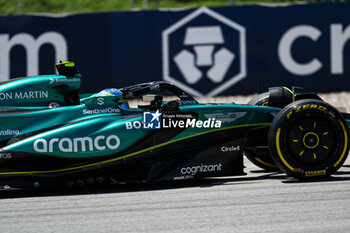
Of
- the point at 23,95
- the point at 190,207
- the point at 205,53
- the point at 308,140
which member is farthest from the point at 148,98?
the point at 205,53

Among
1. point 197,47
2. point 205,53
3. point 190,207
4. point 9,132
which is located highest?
point 197,47

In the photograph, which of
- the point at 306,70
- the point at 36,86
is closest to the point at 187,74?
the point at 306,70

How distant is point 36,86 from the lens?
6570 mm

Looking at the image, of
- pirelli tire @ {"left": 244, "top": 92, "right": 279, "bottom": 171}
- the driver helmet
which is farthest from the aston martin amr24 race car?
pirelli tire @ {"left": 244, "top": 92, "right": 279, "bottom": 171}

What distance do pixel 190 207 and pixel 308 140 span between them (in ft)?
5.70

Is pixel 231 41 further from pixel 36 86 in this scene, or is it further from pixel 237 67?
pixel 36 86

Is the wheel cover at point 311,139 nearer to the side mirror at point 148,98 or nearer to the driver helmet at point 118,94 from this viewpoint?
the side mirror at point 148,98

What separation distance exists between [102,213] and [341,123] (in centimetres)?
279

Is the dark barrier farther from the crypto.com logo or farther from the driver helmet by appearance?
the driver helmet

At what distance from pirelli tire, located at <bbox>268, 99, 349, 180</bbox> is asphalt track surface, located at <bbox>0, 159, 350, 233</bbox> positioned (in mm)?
184

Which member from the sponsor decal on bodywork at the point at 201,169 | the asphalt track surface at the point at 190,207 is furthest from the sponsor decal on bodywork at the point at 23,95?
the sponsor decal on bodywork at the point at 201,169

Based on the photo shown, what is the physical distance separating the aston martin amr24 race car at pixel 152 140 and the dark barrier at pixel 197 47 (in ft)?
18.7

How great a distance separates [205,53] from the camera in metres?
12.0

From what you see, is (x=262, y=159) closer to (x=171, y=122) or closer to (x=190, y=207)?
(x=171, y=122)
